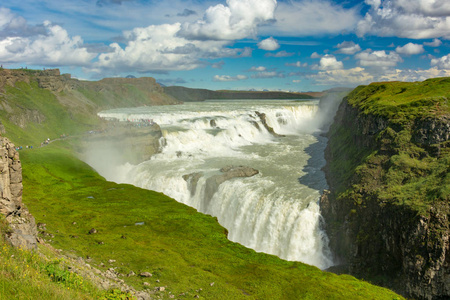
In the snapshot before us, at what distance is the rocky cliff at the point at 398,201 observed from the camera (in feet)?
88.2

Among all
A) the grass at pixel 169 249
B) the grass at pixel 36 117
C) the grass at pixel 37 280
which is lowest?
the grass at pixel 169 249

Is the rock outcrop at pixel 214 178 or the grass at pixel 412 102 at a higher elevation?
the grass at pixel 412 102

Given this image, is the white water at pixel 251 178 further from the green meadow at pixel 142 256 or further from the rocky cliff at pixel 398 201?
the green meadow at pixel 142 256

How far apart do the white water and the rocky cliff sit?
3235 millimetres

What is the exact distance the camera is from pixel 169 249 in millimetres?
26859

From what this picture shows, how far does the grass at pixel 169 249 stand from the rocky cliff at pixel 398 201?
21.0 feet

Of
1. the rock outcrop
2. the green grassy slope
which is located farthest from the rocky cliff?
the rock outcrop

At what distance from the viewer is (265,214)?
134 ft

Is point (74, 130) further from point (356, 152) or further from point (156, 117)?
point (356, 152)

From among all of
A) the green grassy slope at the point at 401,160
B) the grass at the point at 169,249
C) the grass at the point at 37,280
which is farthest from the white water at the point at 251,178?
the grass at the point at 37,280

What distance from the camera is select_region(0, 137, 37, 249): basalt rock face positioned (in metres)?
15.7

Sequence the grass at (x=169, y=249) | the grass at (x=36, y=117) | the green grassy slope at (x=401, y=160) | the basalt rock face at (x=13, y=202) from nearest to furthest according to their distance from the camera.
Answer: the basalt rock face at (x=13, y=202) < the grass at (x=169, y=249) < the green grassy slope at (x=401, y=160) < the grass at (x=36, y=117)

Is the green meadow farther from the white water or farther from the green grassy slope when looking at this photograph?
the green grassy slope

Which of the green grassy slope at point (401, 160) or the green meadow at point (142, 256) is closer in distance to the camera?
the green meadow at point (142, 256)
